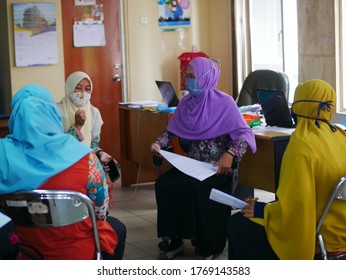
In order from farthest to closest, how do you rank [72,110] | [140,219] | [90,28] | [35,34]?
[90,28] < [35,34] < [140,219] < [72,110]

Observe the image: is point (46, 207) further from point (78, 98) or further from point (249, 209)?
point (78, 98)

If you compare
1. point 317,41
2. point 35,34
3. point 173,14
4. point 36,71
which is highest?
point 173,14

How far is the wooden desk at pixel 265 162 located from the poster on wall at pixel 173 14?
11.2ft

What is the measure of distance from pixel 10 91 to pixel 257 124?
11.1ft

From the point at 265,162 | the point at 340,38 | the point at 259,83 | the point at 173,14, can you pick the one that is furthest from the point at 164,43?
the point at 265,162

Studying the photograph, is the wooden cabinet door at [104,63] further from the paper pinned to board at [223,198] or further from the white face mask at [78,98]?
the paper pinned to board at [223,198]

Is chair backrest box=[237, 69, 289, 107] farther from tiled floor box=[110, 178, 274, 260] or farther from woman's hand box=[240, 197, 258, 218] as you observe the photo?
woman's hand box=[240, 197, 258, 218]

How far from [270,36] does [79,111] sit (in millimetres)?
3294

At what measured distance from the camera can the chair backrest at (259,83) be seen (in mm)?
5691

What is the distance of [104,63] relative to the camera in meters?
7.28

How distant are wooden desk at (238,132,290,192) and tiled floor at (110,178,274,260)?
20.1 inches

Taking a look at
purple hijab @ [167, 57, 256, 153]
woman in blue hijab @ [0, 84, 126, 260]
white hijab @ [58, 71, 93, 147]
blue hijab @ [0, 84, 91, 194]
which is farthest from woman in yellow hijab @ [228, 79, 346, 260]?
white hijab @ [58, 71, 93, 147]

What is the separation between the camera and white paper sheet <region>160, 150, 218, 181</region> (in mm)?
3846
